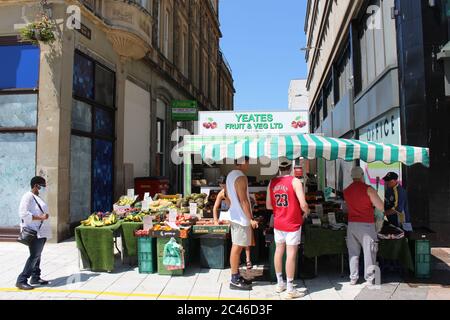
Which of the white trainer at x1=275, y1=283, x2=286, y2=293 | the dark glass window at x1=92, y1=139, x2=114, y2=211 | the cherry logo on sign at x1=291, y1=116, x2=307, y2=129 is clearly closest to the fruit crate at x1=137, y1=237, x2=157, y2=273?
the white trainer at x1=275, y1=283, x2=286, y2=293

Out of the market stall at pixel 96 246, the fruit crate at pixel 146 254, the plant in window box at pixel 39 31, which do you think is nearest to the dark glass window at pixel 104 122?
the plant in window box at pixel 39 31

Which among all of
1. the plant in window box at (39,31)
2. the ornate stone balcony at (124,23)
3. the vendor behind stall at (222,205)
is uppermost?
the ornate stone balcony at (124,23)

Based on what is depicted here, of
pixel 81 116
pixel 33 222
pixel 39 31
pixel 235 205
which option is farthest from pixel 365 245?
pixel 39 31

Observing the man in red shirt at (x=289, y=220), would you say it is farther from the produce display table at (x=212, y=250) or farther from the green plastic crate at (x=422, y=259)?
the green plastic crate at (x=422, y=259)

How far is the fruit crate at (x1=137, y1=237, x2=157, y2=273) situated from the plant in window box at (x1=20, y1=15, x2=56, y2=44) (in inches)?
237

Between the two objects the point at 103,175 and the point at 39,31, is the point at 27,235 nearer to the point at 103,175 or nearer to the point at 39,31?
the point at 39,31

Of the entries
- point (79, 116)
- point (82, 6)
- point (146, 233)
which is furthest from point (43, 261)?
point (82, 6)

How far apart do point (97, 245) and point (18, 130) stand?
16.6 feet

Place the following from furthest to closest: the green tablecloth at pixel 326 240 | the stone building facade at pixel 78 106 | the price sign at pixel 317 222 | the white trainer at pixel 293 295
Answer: the stone building facade at pixel 78 106 → the price sign at pixel 317 222 → the green tablecloth at pixel 326 240 → the white trainer at pixel 293 295

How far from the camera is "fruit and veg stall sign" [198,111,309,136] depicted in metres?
11.7

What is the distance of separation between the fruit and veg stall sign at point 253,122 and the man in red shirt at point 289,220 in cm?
618

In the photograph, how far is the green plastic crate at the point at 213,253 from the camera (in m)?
7.17

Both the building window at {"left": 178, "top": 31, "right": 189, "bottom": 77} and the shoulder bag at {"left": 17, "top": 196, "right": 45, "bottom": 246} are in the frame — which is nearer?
the shoulder bag at {"left": 17, "top": 196, "right": 45, "bottom": 246}

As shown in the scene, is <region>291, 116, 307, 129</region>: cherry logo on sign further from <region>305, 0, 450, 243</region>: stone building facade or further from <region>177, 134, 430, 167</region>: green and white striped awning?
<region>177, 134, 430, 167</region>: green and white striped awning
